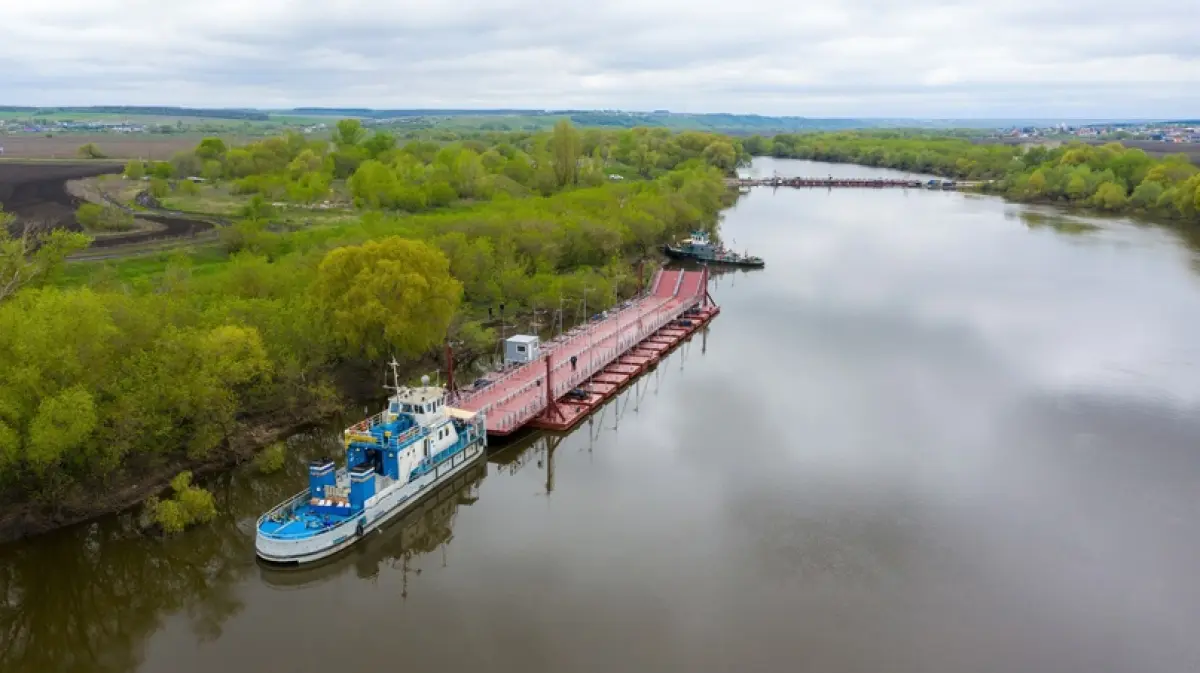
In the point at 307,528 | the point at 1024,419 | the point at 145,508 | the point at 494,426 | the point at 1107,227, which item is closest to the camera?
the point at 307,528

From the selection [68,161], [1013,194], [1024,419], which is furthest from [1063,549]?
[68,161]

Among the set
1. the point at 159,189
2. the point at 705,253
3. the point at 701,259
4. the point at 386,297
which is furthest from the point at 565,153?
the point at 386,297

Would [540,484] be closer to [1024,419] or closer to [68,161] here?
[1024,419]

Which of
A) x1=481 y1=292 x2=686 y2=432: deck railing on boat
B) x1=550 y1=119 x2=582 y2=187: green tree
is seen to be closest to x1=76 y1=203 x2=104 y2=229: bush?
x1=481 y1=292 x2=686 y2=432: deck railing on boat

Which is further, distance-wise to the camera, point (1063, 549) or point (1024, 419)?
point (1024, 419)

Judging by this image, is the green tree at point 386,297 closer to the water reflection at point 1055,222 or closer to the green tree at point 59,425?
the green tree at point 59,425

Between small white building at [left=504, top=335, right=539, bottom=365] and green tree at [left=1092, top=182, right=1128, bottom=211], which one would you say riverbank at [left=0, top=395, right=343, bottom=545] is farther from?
green tree at [left=1092, top=182, right=1128, bottom=211]

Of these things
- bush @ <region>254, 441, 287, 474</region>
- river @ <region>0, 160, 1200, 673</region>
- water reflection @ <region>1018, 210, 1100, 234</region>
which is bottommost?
river @ <region>0, 160, 1200, 673</region>
